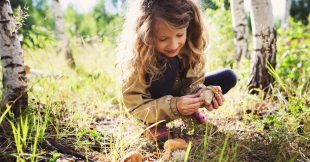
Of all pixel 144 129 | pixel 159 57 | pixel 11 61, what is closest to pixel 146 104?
pixel 144 129

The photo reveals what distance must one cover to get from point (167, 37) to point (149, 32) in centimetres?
12

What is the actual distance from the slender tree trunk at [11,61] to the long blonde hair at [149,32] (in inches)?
27.4

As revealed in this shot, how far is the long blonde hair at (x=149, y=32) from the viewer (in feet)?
6.98

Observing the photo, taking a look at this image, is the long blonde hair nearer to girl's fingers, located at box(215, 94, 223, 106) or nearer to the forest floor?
the forest floor

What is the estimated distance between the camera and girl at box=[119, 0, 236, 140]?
6.98ft

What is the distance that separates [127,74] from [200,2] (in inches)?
31.6

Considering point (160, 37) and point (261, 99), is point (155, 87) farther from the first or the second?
point (261, 99)

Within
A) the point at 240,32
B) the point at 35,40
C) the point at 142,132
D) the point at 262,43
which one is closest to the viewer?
the point at 142,132

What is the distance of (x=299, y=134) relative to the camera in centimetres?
217

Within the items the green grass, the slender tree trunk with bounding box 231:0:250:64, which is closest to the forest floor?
the green grass

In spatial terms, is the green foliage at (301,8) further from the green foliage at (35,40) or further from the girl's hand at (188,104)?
the girl's hand at (188,104)

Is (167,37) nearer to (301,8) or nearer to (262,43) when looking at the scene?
(262,43)

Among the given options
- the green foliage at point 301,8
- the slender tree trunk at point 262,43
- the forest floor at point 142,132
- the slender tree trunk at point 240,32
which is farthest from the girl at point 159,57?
the green foliage at point 301,8

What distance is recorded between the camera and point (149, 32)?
2145 millimetres
